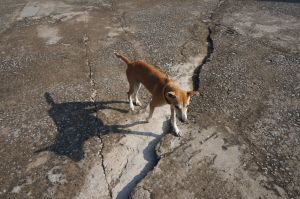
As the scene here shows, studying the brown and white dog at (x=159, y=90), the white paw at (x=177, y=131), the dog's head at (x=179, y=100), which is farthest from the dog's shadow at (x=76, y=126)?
the dog's head at (x=179, y=100)

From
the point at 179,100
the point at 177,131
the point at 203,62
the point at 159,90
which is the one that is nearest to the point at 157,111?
the point at 177,131

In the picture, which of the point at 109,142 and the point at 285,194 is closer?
the point at 285,194

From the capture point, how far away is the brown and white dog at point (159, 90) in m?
6.47

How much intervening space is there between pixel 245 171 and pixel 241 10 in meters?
8.43

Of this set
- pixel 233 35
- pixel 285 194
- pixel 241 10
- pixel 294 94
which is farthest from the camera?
pixel 241 10

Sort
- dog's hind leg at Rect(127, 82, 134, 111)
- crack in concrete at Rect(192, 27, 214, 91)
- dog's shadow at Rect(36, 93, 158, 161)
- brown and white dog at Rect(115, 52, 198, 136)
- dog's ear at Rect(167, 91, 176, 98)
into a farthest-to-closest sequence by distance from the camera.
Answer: crack in concrete at Rect(192, 27, 214, 91) → dog's hind leg at Rect(127, 82, 134, 111) → dog's shadow at Rect(36, 93, 158, 161) → brown and white dog at Rect(115, 52, 198, 136) → dog's ear at Rect(167, 91, 176, 98)

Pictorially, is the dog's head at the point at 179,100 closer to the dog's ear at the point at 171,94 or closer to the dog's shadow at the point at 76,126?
the dog's ear at the point at 171,94

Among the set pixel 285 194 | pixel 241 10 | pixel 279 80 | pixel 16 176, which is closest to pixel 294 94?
pixel 279 80

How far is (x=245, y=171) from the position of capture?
21.0 feet

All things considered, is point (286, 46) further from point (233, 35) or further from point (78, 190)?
point (78, 190)

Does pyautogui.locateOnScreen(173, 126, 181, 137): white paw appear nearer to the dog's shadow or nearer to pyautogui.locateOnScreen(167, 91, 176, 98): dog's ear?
the dog's shadow

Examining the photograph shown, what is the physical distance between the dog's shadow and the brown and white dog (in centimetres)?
62

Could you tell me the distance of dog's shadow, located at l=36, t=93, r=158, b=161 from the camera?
23.6 ft

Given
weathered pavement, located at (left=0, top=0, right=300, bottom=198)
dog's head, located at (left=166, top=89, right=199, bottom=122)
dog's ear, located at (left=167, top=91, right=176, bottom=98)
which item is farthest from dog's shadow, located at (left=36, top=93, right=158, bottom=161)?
dog's ear, located at (left=167, top=91, right=176, bottom=98)
